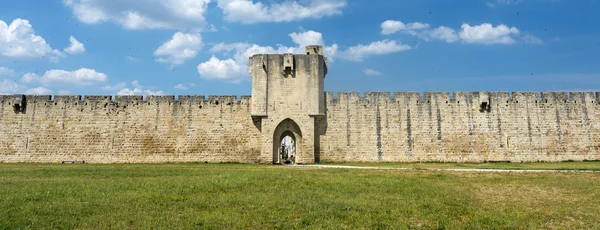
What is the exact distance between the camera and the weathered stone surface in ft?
73.0

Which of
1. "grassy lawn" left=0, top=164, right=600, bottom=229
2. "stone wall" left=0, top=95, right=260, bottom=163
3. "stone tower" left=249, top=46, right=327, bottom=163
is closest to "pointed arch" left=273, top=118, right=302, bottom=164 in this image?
"stone tower" left=249, top=46, right=327, bottom=163

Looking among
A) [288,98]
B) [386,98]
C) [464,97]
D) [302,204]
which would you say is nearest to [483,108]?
[464,97]

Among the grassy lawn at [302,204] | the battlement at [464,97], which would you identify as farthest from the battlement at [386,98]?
the grassy lawn at [302,204]

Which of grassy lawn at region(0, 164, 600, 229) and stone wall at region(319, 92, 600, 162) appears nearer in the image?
grassy lawn at region(0, 164, 600, 229)

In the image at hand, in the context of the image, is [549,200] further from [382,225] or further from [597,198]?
[382,225]

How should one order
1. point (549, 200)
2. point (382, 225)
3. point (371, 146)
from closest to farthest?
point (382, 225) → point (549, 200) → point (371, 146)

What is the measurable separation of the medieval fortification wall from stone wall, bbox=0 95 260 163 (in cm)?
6

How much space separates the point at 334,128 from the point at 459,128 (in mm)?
7006

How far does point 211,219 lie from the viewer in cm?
610

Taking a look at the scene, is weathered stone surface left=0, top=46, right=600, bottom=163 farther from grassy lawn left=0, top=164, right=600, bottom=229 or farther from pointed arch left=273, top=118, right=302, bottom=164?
grassy lawn left=0, top=164, right=600, bottom=229

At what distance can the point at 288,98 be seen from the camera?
21766mm

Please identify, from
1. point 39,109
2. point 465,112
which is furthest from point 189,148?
point 465,112

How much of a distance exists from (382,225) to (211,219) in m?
2.57

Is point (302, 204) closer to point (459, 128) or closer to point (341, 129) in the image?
point (341, 129)
